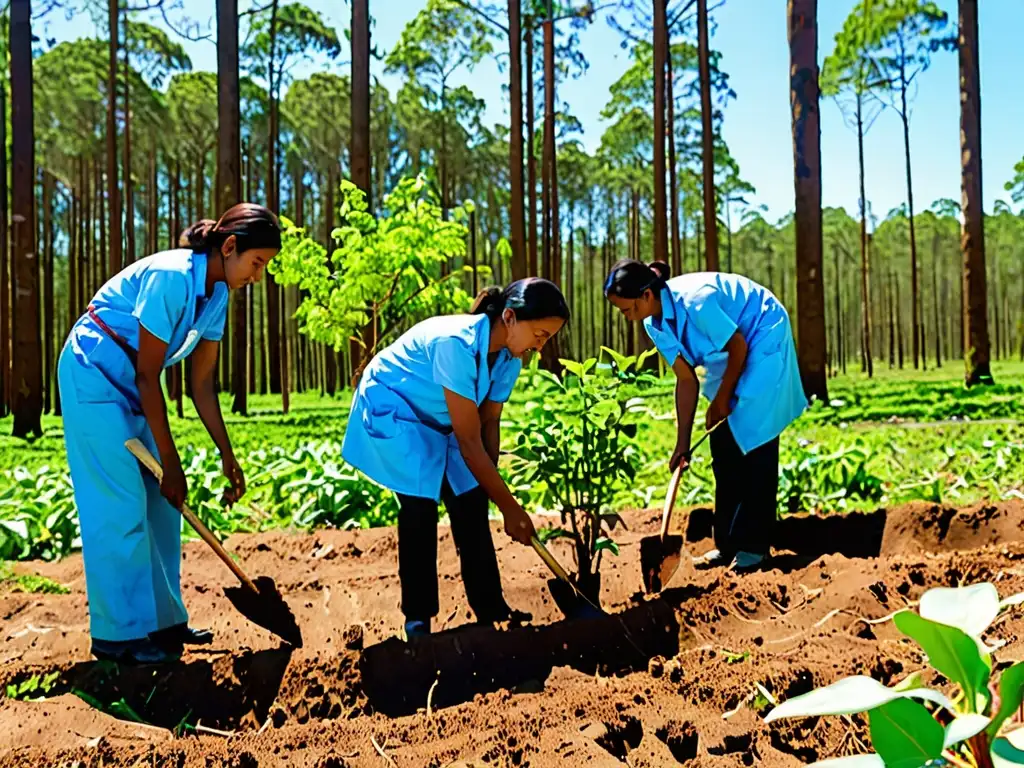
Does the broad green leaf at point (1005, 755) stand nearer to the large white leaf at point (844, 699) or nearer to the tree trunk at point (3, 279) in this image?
the large white leaf at point (844, 699)

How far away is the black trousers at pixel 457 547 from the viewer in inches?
117

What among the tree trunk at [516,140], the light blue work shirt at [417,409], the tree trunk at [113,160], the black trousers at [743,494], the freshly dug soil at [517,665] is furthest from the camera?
the tree trunk at [113,160]

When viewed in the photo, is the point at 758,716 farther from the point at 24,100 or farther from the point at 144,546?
the point at 24,100

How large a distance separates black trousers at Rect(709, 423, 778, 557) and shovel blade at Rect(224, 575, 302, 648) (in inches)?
74.8

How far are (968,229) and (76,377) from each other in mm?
12746

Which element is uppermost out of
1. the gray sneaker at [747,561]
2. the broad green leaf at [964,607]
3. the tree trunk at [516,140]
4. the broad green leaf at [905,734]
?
the tree trunk at [516,140]

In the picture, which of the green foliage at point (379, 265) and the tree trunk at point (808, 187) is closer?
the green foliage at point (379, 265)

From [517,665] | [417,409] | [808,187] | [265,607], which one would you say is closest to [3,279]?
[808,187]

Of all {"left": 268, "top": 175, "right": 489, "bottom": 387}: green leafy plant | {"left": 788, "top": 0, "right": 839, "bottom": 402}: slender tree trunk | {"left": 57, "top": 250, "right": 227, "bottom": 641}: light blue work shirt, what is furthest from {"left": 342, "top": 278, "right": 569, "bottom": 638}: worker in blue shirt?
{"left": 788, "top": 0, "right": 839, "bottom": 402}: slender tree trunk

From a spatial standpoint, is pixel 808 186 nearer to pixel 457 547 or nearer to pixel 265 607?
pixel 457 547

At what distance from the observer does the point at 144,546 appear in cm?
292

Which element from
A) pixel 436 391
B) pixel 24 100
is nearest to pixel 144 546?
pixel 436 391

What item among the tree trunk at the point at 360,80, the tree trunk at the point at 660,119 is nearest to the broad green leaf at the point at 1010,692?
the tree trunk at the point at 360,80

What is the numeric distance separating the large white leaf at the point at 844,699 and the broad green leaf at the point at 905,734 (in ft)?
0.06
